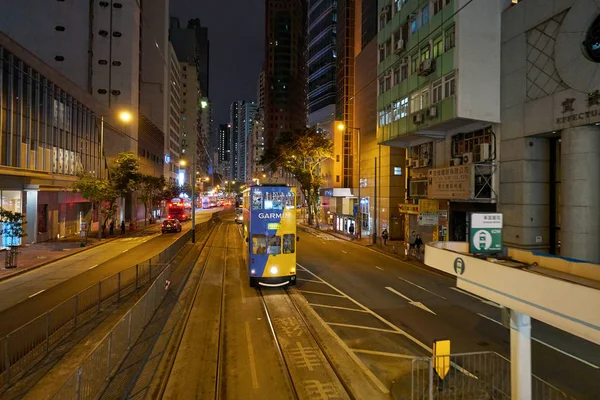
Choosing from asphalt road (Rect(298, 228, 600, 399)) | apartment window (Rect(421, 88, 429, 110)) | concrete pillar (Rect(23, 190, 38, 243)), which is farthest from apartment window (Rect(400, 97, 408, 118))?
concrete pillar (Rect(23, 190, 38, 243))

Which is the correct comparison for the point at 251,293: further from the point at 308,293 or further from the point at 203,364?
the point at 203,364

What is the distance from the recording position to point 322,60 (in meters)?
66.8

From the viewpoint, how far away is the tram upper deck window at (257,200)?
55.8 feet

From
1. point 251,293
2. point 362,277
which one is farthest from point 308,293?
point 362,277

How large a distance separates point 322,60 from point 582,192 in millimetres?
55676

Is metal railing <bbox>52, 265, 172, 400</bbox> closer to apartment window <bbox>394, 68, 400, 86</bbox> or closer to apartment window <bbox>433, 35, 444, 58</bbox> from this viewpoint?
apartment window <bbox>433, 35, 444, 58</bbox>

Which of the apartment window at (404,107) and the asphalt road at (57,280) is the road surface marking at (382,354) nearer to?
the asphalt road at (57,280)

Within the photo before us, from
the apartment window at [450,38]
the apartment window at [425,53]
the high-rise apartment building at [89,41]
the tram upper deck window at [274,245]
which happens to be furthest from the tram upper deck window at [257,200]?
the high-rise apartment building at [89,41]

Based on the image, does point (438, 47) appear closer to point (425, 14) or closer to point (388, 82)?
point (425, 14)

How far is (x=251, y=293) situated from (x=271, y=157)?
138 ft

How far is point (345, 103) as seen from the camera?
5231 centimetres

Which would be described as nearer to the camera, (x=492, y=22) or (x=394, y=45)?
(x=492, y=22)

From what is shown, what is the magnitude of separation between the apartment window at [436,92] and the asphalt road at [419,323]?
11.3 m

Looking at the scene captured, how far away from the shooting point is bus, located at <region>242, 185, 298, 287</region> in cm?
1706
